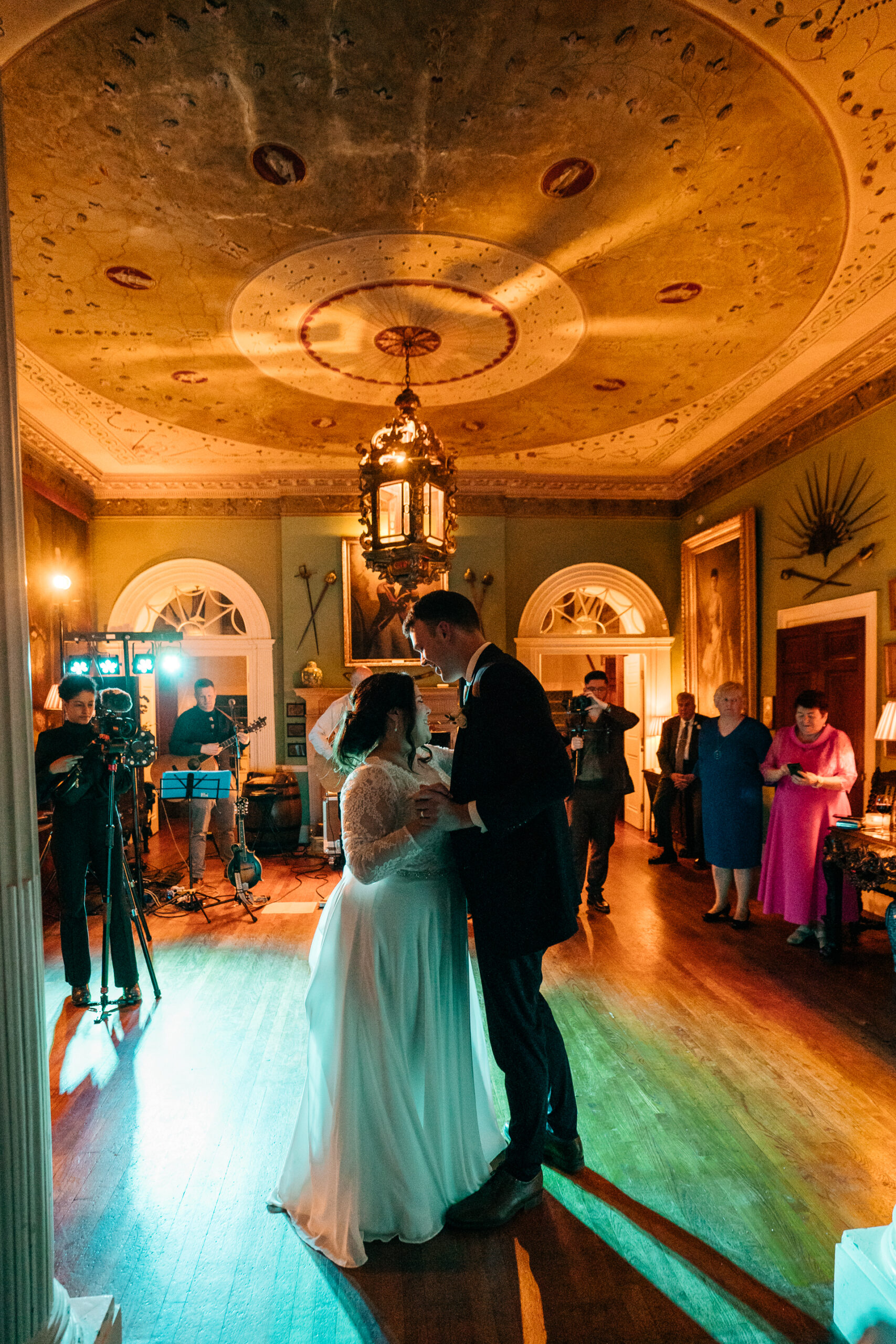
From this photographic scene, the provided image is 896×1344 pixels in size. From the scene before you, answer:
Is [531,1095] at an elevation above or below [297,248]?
below

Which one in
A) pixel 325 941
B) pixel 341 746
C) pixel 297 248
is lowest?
pixel 325 941

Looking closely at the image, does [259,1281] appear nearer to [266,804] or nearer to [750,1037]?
[750,1037]

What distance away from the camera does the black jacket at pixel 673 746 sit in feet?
21.6

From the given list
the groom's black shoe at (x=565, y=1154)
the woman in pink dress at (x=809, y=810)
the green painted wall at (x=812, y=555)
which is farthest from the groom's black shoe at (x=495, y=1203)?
the green painted wall at (x=812, y=555)

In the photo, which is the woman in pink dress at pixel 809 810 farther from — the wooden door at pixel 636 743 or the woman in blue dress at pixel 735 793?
the wooden door at pixel 636 743

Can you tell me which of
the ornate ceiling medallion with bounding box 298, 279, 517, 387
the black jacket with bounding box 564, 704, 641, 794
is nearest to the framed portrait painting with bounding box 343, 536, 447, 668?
the ornate ceiling medallion with bounding box 298, 279, 517, 387

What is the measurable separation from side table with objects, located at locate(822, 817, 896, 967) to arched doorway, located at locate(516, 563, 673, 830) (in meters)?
3.72

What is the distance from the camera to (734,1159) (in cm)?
247

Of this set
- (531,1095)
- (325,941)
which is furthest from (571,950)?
(325,941)

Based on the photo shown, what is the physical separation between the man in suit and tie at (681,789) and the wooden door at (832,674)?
778 millimetres

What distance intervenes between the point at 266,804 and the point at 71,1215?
5001mm

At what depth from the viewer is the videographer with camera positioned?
5.25 metres

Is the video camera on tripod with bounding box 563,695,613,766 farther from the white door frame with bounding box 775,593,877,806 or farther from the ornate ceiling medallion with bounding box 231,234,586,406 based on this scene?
the ornate ceiling medallion with bounding box 231,234,586,406

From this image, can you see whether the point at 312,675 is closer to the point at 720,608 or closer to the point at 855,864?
the point at 720,608
